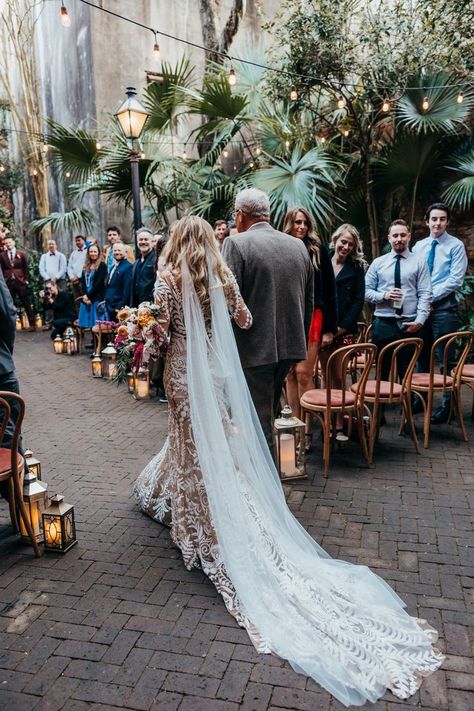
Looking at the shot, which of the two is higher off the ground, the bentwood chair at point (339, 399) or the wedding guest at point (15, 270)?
the wedding guest at point (15, 270)

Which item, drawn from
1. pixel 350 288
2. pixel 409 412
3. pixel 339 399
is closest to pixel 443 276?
pixel 350 288

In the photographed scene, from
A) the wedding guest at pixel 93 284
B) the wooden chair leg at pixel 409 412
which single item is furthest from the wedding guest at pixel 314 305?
the wedding guest at pixel 93 284

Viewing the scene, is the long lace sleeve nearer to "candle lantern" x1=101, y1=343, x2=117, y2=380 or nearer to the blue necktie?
the blue necktie

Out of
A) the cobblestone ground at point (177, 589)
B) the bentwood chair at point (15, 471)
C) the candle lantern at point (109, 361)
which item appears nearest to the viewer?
the cobblestone ground at point (177, 589)

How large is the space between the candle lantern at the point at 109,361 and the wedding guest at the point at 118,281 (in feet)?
2.14

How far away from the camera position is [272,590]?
8.99ft

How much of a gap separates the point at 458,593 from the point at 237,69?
29.1 feet

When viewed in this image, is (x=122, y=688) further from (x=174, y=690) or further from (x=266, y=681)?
(x=266, y=681)

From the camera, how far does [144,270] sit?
716 centimetres

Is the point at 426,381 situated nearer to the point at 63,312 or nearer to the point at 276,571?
the point at 276,571

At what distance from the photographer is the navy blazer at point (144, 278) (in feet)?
23.3

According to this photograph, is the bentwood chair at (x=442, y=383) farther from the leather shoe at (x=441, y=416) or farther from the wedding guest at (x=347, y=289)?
the wedding guest at (x=347, y=289)

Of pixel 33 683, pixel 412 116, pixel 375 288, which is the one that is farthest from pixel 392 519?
pixel 412 116

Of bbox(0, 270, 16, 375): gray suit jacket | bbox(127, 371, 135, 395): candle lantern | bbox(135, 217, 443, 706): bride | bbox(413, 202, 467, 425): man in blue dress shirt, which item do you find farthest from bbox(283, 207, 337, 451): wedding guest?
bbox(127, 371, 135, 395): candle lantern
